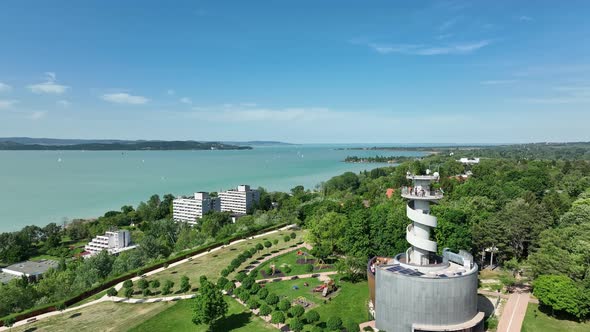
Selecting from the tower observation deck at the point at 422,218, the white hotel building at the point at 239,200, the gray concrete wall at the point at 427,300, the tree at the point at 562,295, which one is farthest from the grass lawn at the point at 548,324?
the white hotel building at the point at 239,200

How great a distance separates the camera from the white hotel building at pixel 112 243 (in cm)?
6420

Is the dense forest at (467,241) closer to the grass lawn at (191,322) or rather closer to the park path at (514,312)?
the park path at (514,312)

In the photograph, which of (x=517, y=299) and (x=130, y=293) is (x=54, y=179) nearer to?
(x=130, y=293)

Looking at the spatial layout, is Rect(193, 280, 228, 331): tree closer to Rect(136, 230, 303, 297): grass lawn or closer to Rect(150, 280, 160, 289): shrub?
Rect(136, 230, 303, 297): grass lawn

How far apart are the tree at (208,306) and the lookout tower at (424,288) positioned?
10.0m

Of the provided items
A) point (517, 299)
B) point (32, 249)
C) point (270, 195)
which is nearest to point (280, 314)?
point (517, 299)

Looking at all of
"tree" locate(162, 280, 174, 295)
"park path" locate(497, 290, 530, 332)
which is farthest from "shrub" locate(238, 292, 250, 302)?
"park path" locate(497, 290, 530, 332)

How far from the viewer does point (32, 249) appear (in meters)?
68.1

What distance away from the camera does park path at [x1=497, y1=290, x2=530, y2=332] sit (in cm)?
2346

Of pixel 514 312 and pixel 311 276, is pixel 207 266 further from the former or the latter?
pixel 514 312

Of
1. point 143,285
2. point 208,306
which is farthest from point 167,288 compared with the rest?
point 208,306

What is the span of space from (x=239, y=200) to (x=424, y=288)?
79.3 m

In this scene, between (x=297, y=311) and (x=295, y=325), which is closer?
(x=295, y=325)

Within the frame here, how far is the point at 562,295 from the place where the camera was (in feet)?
77.9
